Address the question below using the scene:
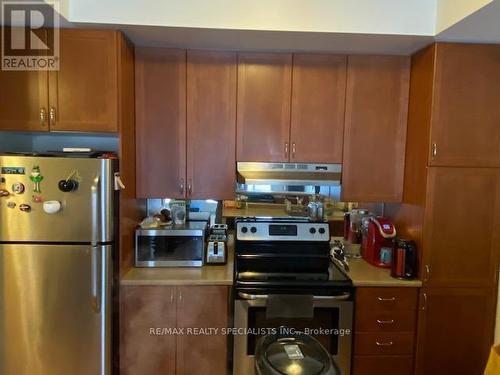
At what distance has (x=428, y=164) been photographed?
2.01m

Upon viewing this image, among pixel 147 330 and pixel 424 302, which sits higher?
pixel 424 302

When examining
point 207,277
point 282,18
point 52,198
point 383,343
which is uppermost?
point 282,18

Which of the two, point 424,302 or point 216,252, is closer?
point 424,302

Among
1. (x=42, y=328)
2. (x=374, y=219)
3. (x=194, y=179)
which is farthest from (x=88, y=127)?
(x=374, y=219)

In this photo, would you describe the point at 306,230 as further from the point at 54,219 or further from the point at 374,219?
the point at 54,219

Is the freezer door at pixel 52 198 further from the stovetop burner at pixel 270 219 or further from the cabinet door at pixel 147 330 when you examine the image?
the stovetop burner at pixel 270 219

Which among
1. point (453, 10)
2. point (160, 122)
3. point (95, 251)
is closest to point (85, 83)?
point (160, 122)

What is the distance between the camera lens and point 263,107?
225cm

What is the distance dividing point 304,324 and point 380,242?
0.77m

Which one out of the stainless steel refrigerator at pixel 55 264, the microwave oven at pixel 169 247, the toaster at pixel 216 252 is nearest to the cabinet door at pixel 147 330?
the stainless steel refrigerator at pixel 55 264

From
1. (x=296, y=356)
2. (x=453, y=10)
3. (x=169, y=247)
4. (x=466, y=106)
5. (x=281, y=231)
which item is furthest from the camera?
(x=281, y=231)

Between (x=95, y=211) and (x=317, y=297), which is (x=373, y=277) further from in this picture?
(x=95, y=211)

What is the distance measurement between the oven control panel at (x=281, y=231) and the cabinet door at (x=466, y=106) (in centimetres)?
82

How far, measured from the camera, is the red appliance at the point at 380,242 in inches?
90.9
